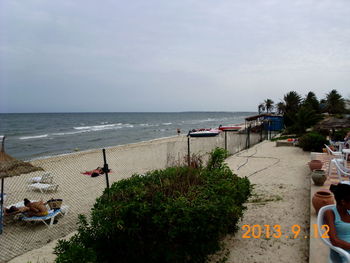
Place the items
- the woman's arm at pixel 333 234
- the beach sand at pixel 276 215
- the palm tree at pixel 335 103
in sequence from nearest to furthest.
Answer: the woman's arm at pixel 333 234 → the beach sand at pixel 276 215 → the palm tree at pixel 335 103

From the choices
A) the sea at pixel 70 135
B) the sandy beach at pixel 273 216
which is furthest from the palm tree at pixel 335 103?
the sandy beach at pixel 273 216

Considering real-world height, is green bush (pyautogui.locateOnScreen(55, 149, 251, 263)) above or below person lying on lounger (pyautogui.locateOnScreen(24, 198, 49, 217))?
above

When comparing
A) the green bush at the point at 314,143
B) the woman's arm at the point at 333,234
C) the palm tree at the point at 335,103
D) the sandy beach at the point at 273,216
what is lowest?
the sandy beach at the point at 273,216

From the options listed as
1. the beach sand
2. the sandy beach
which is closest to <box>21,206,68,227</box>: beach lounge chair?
the sandy beach

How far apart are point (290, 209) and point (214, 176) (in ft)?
7.67

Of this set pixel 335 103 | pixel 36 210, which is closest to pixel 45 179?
pixel 36 210

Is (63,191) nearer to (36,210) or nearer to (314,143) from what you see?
(36,210)

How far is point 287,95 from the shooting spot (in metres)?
51.0

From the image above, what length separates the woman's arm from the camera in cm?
232

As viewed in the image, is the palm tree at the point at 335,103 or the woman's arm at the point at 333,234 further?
the palm tree at the point at 335,103

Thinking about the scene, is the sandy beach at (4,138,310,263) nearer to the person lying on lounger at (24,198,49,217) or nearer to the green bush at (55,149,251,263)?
the person lying on lounger at (24,198,49,217)

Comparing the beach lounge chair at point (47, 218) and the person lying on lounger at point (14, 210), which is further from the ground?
the person lying on lounger at point (14, 210)

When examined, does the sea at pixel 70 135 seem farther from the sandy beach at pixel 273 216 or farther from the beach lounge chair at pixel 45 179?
the sandy beach at pixel 273 216

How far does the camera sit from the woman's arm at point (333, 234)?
2.32 m
